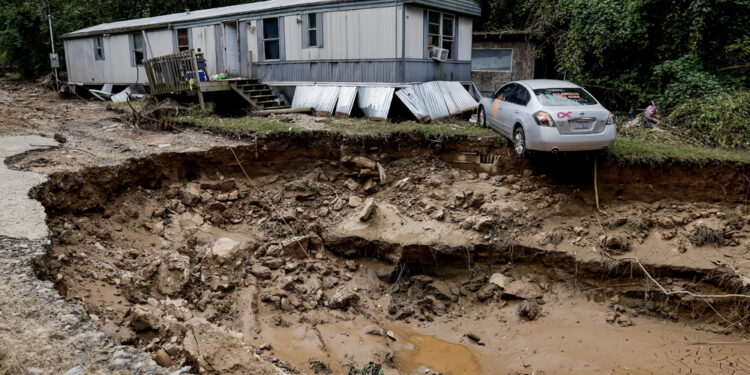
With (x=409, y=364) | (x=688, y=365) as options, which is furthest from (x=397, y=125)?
(x=688, y=365)

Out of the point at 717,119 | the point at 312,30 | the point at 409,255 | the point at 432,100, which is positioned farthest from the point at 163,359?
the point at 717,119

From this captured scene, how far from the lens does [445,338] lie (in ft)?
31.1

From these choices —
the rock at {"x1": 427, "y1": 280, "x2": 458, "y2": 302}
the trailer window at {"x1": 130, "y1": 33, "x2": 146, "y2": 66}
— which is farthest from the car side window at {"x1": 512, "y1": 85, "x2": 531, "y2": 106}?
the trailer window at {"x1": 130, "y1": 33, "x2": 146, "y2": 66}

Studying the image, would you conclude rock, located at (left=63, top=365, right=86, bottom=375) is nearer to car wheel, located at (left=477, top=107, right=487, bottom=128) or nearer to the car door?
the car door

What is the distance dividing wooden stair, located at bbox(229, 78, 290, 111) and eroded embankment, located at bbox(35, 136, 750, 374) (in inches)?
198

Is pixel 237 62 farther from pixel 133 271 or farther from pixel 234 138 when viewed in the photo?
pixel 133 271

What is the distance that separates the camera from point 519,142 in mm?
11633

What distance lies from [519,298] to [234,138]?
7692 mm

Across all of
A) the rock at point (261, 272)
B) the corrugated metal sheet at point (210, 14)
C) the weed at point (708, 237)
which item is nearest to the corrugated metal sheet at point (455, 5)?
the corrugated metal sheet at point (210, 14)

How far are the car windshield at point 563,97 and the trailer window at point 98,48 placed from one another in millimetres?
20704

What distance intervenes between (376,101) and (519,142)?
517 centimetres

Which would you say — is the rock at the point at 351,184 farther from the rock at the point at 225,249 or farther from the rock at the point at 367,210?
the rock at the point at 225,249

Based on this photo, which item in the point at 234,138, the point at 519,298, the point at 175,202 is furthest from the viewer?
the point at 234,138

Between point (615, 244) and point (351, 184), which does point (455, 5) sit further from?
point (615, 244)
